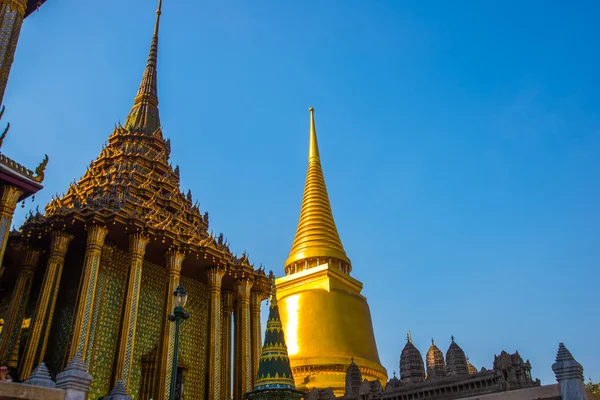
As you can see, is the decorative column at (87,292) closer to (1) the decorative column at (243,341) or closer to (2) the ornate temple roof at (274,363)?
(1) the decorative column at (243,341)

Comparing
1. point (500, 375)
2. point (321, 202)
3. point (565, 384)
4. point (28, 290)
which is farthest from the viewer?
point (321, 202)

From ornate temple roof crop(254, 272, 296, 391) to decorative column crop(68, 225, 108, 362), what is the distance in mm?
7553

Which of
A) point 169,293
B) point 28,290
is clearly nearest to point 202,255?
point 169,293

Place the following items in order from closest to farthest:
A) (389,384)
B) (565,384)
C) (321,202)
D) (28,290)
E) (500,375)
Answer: (565,384)
(500,375)
(389,384)
(28,290)
(321,202)

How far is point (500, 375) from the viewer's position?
51.9 ft

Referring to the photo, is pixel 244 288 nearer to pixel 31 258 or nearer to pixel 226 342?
pixel 226 342

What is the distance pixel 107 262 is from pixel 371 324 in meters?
18.0

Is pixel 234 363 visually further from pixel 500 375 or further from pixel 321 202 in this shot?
pixel 321 202

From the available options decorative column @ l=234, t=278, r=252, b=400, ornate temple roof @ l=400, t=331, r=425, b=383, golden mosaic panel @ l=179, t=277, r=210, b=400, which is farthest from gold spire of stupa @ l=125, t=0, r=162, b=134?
ornate temple roof @ l=400, t=331, r=425, b=383

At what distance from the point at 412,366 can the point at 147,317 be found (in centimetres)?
999

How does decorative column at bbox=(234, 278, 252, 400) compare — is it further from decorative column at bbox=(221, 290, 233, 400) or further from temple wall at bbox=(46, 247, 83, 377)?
temple wall at bbox=(46, 247, 83, 377)

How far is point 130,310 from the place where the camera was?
18609mm

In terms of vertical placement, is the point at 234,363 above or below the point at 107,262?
below

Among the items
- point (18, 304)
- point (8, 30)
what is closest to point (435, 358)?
point (18, 304)
